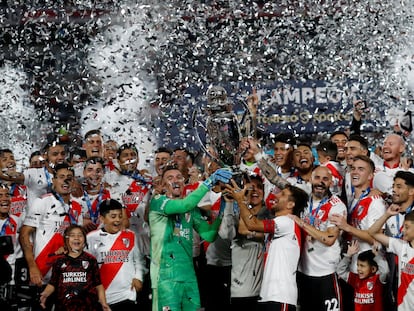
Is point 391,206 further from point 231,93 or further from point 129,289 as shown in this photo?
point 231,93

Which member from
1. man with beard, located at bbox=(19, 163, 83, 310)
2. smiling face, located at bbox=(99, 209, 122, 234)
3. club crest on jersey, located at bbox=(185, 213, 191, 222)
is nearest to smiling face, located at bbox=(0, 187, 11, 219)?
man with beard, located at bbox=(19, 163, 83, 310)

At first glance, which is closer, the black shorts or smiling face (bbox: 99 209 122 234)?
the black shorts

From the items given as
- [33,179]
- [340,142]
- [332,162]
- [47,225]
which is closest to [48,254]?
[47,225]

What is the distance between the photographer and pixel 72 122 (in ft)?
33.6

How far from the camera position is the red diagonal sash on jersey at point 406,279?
20.1 ft

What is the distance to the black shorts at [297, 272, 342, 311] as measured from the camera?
21.3 ft

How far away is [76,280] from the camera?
273 inches

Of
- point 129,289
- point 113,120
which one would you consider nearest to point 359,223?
point 129,289

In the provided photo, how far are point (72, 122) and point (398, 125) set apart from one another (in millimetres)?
3939

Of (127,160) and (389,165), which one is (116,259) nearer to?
(127,160)

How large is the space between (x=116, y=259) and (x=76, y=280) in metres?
0.43

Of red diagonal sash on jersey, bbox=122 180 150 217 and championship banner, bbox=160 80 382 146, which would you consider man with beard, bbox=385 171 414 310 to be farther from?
championship banner, bbox=160 80 382 146

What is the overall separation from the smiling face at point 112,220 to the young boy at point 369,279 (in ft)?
6.52

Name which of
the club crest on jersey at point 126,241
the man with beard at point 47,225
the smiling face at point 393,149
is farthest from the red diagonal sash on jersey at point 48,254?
the smiling face at point 393,149
